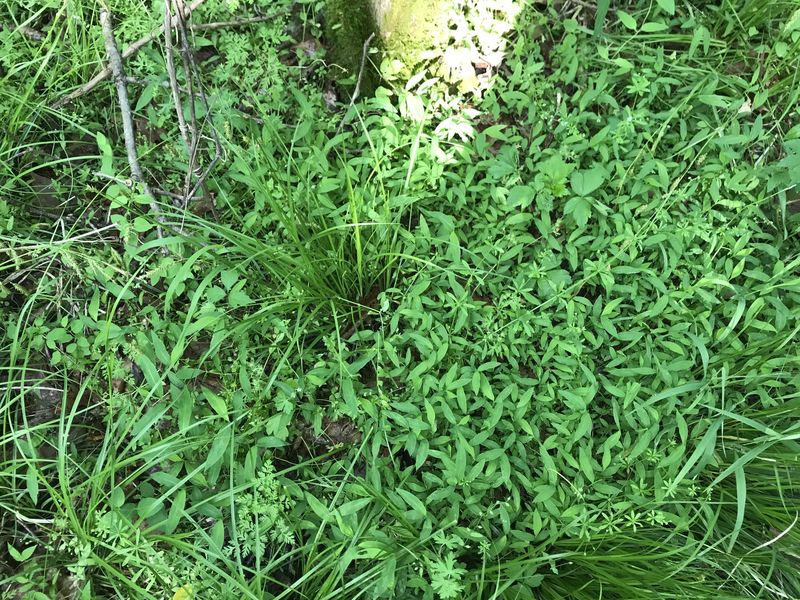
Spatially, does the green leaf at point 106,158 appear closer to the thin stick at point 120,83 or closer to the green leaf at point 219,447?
the thin stick at point 120,83

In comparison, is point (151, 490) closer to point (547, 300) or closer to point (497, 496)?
point (497, 496)

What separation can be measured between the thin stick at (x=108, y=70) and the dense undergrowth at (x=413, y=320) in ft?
0.22

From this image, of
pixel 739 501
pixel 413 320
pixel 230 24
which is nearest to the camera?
pixel 739 501

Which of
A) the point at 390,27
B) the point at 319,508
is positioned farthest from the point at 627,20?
the point at 319,508

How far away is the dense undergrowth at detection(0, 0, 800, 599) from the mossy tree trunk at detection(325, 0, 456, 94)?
15cm

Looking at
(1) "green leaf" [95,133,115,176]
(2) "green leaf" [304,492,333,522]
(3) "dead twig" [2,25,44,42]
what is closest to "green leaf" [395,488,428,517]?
(2) "green leaf" [304,492,333,522]

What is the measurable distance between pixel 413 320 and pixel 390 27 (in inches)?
52.3

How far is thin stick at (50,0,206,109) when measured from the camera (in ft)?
7.29

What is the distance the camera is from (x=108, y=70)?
7.36 ft

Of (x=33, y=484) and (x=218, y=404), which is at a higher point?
(x=218, y=404)

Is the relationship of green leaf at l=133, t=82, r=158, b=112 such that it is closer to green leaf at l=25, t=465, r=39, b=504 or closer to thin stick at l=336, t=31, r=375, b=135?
thin stick at l=336, t=31, r=375, b=135

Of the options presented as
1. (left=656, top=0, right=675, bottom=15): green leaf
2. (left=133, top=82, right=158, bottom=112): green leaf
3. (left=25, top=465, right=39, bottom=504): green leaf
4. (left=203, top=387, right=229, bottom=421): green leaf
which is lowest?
(left=25, top=465, right=39, bottom=504): green leaf

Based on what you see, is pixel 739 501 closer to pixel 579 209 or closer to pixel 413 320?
pixel 579 209

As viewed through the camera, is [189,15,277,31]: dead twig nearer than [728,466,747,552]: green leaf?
No
